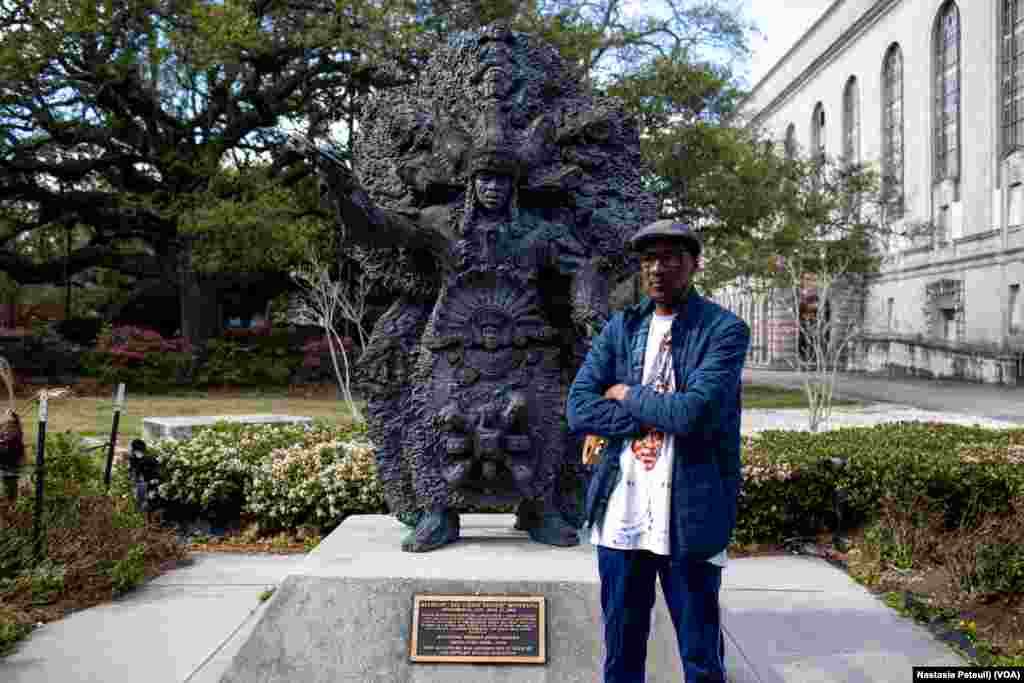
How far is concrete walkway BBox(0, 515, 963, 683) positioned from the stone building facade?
2056cm

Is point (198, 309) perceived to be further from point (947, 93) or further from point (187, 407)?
point (947, 93)

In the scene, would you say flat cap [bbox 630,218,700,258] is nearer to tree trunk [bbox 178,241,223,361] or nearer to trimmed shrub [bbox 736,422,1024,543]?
trimmed shrub [bbox 736,422,1024,543]

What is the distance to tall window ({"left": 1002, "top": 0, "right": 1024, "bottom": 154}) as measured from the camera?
98.8ft

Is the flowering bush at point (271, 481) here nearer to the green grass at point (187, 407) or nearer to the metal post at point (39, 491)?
the metal post at point (39, 491)

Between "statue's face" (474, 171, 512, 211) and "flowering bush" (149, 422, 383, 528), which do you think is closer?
"statue's face" (474, 171, 512, 211)

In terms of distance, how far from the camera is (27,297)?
38.9 metres

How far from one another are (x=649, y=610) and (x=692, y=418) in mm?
831

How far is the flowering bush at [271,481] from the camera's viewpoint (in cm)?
757

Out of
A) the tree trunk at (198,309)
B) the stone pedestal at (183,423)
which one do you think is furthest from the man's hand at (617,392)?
the tree trunk at (198,309)

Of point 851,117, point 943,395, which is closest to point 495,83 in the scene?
point 943,395

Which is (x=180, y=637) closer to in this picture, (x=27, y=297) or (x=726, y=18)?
(x=726, y=18)

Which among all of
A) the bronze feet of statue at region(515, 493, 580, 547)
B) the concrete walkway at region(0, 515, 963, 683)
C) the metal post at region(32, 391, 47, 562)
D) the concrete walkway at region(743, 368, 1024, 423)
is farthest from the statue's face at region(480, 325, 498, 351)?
the concrete walkway at region(743, 368, 1024, 423)

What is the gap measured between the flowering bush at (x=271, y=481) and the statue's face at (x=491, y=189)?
3491 mm

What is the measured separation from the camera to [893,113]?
132 ft
